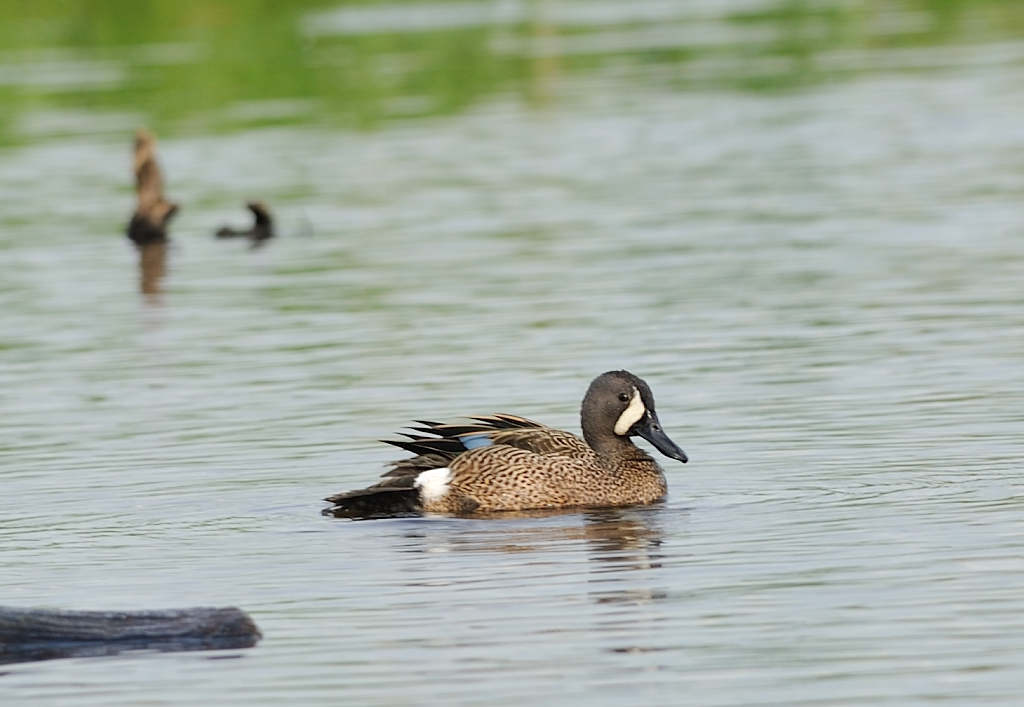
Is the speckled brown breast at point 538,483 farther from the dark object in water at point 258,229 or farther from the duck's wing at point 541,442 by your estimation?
the dark object in water at point 258,229

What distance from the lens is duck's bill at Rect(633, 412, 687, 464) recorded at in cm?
1270

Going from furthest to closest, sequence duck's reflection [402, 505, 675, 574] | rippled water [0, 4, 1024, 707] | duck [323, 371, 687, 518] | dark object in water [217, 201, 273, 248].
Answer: dark object in water [217, 201, 273, 248], duck [323, 371, 687, 518], duck's reflection [402, 505, 675, 574], rippled water [0, 4, 1024, 707]

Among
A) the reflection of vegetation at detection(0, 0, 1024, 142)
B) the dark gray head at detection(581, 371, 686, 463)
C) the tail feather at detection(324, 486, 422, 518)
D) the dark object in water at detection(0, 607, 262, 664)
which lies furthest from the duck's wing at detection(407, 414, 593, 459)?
the reflection of vegetation at detection(0, 0, 1024, 142)

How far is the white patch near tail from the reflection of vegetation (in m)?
24.2

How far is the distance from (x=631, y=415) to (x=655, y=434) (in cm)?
18

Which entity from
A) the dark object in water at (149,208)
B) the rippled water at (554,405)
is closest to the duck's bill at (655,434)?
the rippled water at (554,405)

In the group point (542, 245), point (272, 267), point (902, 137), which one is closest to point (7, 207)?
point (272, 267)

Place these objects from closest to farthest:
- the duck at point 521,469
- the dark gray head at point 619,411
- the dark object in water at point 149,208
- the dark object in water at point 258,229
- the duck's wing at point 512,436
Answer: the duck at point 521,469 → the duck's wing at point 512,436 → the dark gray head at point 619,411 → the dark object in water at point 258,229 → the dark object in water at point 149,208

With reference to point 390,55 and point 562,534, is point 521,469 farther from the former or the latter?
point 390,55

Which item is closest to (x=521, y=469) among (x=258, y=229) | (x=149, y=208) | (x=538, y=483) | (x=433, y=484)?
(x=538, y=483)

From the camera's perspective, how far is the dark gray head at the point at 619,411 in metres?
12.9

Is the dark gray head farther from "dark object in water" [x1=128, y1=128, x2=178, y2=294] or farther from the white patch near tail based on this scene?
"dark object in water" [x1=128, y1=128, x2=178, y2=294]

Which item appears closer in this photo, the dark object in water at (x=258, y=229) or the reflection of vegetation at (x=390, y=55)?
the dark object in water at (x=258, y=229)

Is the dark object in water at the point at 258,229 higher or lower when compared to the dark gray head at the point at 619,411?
higher
